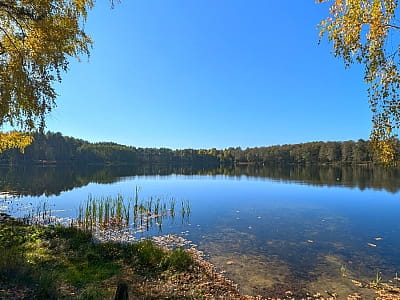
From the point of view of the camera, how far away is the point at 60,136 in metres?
119

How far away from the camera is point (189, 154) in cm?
17112

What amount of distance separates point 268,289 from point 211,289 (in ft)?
7.01

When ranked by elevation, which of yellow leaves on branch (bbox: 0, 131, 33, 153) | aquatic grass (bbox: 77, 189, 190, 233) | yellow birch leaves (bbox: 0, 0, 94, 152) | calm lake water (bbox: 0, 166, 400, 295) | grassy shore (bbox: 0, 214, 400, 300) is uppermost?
yellow birch leaves (bbox: 0, 0, 94, 152)

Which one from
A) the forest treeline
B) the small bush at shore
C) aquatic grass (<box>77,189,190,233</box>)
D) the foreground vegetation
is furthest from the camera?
the forest treeline

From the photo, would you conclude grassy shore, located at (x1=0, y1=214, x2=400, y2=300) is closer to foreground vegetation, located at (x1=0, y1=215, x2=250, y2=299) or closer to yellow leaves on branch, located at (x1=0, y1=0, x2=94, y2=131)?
foreground vegetation, located at (x1=0, y1=215, x2=250, y2=299)

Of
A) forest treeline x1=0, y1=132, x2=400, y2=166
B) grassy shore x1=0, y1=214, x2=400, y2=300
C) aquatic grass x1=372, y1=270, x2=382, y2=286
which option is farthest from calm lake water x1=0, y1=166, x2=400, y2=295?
forest treeline x1=0, y1=132, x2=400, y2=166

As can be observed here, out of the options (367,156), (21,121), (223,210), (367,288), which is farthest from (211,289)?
(367,156)

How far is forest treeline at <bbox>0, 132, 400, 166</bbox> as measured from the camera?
108812 mm

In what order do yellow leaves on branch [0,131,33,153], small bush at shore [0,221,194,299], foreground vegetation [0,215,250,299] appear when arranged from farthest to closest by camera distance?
yellow leaves on branch [0,131,33,153] → foreground vegetation [0,215,250,299] → small bush at shore [0,221,194,299]

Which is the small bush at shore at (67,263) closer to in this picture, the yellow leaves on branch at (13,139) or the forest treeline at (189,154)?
the yellow leaves on branch at (13,139)

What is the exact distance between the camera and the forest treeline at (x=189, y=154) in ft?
357

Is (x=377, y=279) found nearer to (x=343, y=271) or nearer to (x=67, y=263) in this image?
(x=343, y=271)

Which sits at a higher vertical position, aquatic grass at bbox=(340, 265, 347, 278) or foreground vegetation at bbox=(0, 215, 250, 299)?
foreground vegetation at bbox=(0, 215, 250, 299)

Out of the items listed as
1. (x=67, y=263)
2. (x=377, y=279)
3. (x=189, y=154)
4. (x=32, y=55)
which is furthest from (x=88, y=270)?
(x=189, y=154)
